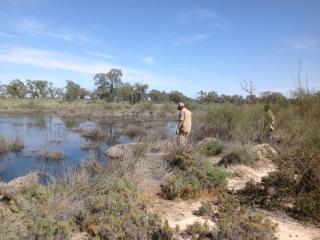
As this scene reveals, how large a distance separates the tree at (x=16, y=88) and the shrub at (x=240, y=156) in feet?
243

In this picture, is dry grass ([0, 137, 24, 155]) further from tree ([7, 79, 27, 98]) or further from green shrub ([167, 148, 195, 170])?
tree ([7, 79, 27, 98])

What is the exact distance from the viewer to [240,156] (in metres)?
11.5

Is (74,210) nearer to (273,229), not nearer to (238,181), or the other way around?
(273,229)

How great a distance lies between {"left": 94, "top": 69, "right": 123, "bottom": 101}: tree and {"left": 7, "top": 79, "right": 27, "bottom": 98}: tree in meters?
17.1

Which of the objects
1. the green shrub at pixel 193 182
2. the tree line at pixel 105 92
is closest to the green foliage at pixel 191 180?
the green shrub at pixel 193 182

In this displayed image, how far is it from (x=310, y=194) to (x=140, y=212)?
3.21 metres

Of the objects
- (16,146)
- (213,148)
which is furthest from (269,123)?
(16,146)

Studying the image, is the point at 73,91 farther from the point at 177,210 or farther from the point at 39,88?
the point at 177,210

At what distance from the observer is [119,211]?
6.33 m

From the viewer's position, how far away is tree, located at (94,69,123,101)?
237ft

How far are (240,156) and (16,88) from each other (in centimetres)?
7499

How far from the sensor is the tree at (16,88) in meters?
78.2

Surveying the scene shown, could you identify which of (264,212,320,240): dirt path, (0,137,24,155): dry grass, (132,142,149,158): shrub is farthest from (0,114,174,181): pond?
(264,212,320,240): dirt path

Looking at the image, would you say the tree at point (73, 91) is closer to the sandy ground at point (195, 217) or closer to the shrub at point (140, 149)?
the shrub at point (140, 149)
